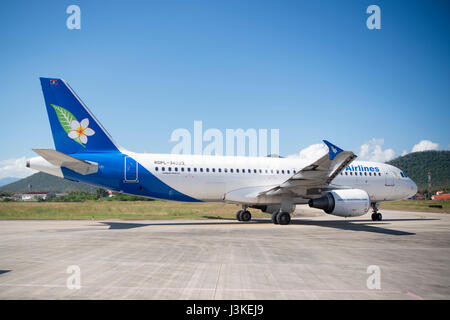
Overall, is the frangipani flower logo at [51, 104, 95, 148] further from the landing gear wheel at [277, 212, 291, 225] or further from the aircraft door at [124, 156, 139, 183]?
the landing gear wheel at [277, 212, 291, 225]

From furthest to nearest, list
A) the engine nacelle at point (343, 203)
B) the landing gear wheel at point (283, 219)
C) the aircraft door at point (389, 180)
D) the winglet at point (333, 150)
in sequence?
the aircraft door at point (389, 180), the landing gear wheel at point (283, 219), the engine nacelle at point (343, 203), the winglet at point (333, 150)

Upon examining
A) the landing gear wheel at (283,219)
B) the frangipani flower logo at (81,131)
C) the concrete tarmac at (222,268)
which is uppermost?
the frangipani flower logo at (81,131)

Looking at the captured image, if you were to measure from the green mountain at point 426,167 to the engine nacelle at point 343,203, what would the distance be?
120634 mm

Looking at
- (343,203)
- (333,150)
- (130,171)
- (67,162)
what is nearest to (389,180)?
(343,203)

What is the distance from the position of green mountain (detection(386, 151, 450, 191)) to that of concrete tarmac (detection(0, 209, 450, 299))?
12974 centimetres

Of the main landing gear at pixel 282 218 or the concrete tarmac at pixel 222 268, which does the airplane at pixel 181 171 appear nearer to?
the main landing gear at pixel 282 218

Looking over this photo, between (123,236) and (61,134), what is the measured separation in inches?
291

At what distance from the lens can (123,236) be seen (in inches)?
501

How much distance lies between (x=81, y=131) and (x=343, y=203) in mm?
14389

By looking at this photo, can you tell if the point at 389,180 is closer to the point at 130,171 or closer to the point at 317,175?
the point at 317,175

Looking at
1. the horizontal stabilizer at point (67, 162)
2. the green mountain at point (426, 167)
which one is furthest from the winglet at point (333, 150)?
the green mountain at point (426, 167)

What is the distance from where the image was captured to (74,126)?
16.9 m

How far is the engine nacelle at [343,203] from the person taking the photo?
17.5 m
